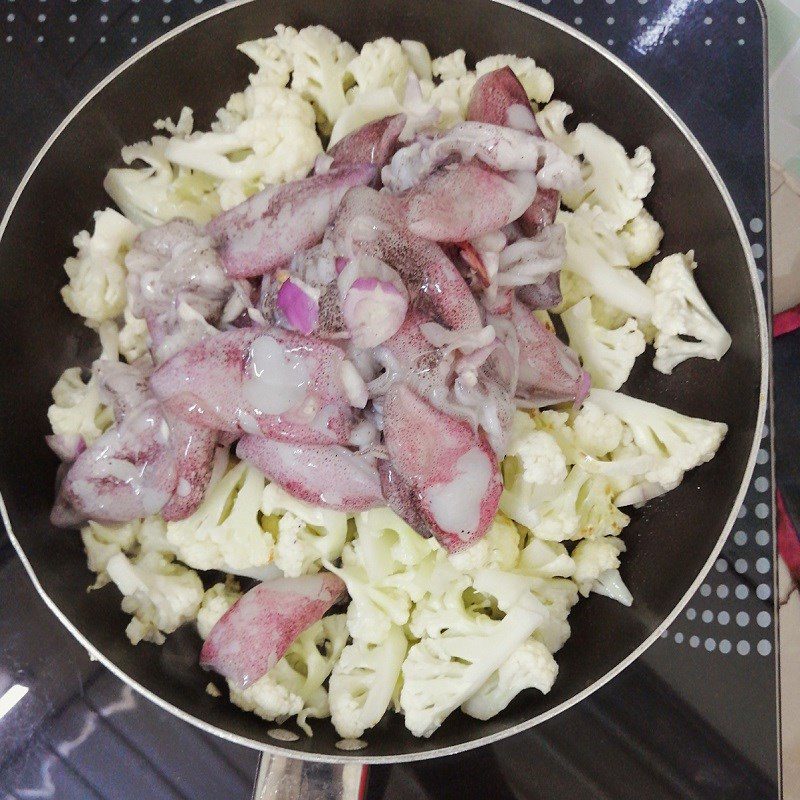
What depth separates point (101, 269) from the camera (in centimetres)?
116

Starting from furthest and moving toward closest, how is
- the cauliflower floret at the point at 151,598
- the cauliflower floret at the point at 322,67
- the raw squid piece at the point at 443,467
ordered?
the cauliflower floret at the point at 322,67, the cauliflower floret at the point at 151,598, the raw squid piece at the point at 443,467

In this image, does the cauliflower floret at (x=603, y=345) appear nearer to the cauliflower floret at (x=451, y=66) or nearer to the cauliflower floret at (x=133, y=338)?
the cauliflower floret at (x=451, y=66)

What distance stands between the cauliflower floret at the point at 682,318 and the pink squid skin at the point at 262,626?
2.20 feet

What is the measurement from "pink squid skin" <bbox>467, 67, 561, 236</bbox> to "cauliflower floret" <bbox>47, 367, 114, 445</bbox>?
0.75 m

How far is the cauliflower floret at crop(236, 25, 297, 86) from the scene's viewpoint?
1.19 meters

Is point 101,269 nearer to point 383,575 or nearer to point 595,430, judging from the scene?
point 383,575

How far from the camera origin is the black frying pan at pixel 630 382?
102 centimetres

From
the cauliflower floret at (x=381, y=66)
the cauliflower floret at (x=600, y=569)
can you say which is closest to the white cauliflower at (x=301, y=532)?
the cauliflower floret at (x=600, y=569)

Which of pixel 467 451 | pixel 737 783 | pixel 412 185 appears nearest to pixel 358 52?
pixel 412 185

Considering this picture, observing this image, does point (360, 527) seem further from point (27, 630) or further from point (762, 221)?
point (762, 221)

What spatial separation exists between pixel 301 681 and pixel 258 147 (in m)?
0.88

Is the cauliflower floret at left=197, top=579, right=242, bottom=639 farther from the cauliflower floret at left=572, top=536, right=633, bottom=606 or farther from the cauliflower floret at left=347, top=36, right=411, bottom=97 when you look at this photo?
the cauliflower floret at left=347, top=36, right=411, bottom=97

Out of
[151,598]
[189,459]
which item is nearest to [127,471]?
[189,459]

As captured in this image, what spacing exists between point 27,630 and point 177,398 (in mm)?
562
